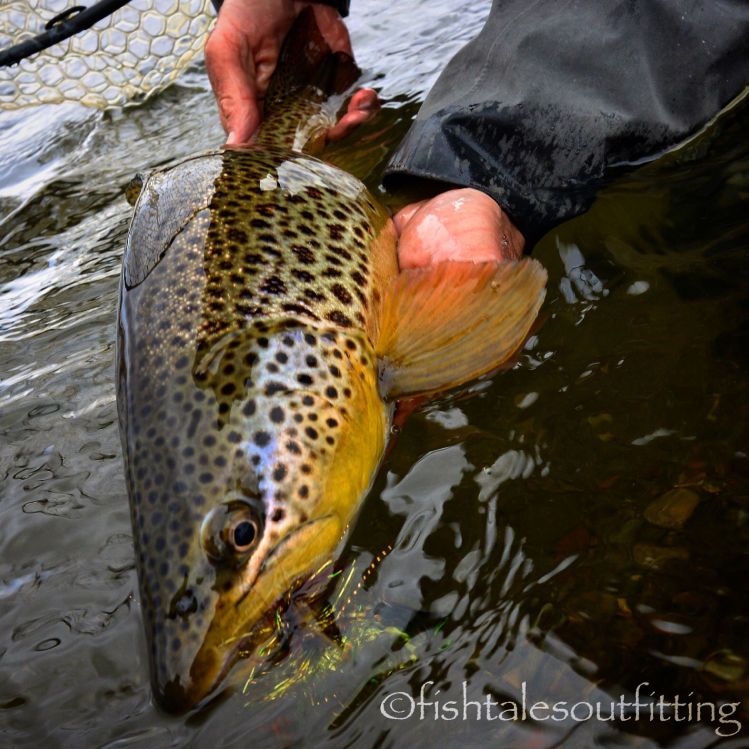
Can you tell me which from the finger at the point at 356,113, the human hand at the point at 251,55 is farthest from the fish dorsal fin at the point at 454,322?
the finger at the point at 356,113

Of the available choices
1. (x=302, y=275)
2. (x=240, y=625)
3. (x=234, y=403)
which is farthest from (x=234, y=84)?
(x=240, y=625)

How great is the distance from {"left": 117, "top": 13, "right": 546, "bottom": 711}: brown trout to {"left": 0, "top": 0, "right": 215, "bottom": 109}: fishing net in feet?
13.0

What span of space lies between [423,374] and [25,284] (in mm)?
3158

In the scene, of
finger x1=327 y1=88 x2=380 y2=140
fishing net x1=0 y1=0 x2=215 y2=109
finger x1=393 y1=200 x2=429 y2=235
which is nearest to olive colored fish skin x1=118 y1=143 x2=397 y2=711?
finger x1=393 y1=200 x2=429 y2=235

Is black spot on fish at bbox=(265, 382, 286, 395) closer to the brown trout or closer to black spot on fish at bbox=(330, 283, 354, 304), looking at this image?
the brown trout

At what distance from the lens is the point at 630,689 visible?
73.4 inches

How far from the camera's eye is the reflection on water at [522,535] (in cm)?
194

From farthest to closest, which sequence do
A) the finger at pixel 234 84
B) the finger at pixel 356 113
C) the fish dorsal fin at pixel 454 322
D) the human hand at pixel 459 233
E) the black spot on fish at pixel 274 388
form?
the finger at pixel 356 113, the finger at pixel 234 84, the human hand at pixel 459 233, the fish dorsal fin at pixel 454 322, the black spot on fish at pixel 274 388

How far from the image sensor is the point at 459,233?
3.10 m

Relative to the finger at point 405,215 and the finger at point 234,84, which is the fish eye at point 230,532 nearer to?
the finger at point 405,215

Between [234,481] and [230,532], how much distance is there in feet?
0.51

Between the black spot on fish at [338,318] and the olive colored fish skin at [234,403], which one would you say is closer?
the olive colored fish skin at [234,403]

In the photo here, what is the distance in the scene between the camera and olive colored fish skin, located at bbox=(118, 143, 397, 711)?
203 cm

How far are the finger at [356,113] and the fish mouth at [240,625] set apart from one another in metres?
3.28
